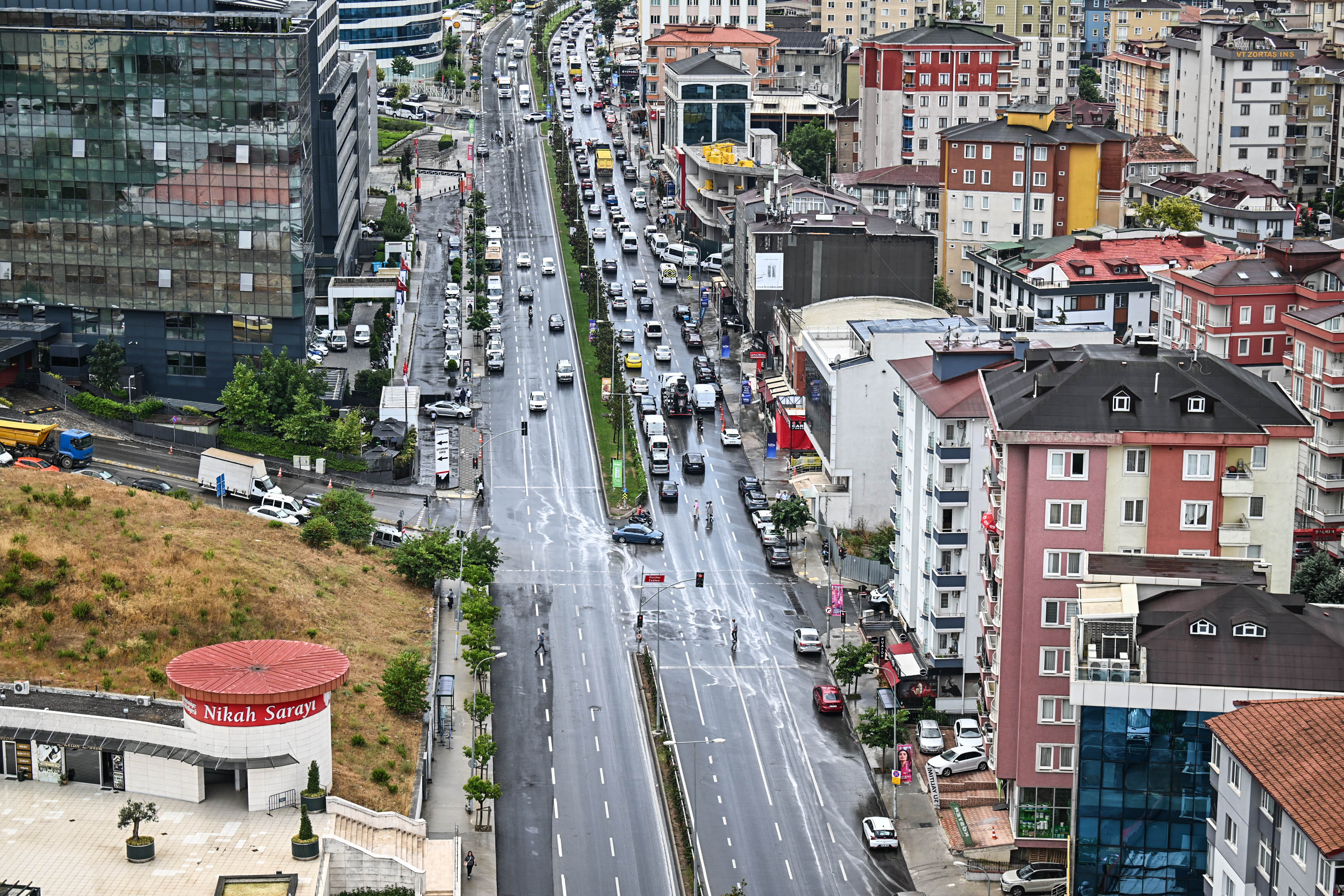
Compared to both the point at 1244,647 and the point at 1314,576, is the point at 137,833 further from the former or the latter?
the point at 1314,576


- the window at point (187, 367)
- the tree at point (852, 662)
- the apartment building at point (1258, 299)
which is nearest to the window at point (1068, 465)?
the tree at point (852, 662)

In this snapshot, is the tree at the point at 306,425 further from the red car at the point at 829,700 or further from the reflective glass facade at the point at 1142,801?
the reflective glass facade at the point at 1142,801

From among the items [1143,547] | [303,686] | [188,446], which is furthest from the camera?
[188,446]

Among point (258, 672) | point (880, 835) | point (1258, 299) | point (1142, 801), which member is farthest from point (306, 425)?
point (1142, 801)

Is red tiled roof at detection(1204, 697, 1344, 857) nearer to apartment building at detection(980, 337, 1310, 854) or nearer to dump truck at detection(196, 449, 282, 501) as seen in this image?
apartment building at detection(980, 337, 1310, 854)

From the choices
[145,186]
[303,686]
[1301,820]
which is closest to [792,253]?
[145,186]

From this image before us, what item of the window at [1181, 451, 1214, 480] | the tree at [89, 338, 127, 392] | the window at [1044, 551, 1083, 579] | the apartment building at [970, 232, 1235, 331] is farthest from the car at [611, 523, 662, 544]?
the window at [1181, 451, 1214, 480]

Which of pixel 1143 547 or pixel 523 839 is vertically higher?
pixel 1143 547

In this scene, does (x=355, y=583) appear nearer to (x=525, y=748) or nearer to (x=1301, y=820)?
(x=525, y=748)
